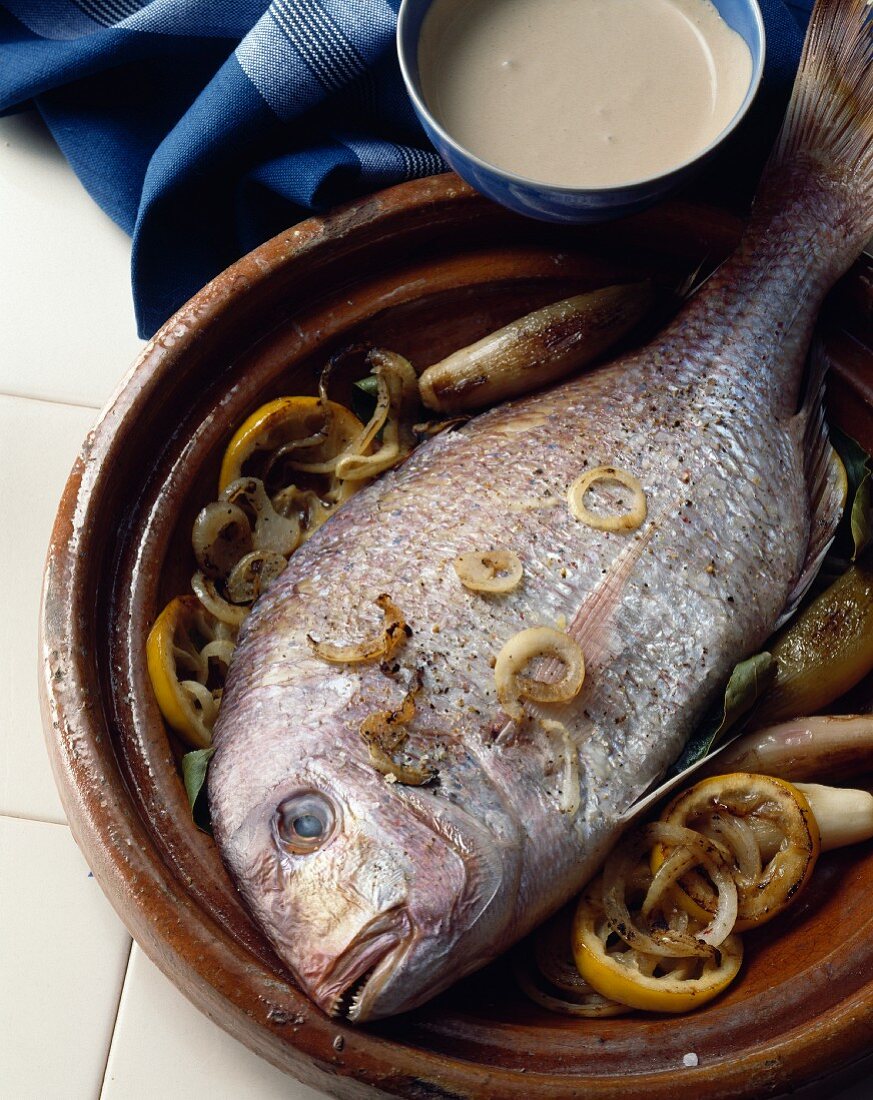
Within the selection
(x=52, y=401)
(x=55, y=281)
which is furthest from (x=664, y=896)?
(x=55, y=281)

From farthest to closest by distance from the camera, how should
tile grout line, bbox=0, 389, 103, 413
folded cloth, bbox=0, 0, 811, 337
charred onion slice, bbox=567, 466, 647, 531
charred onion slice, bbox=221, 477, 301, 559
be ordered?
tile grout line, bbox=0, 389, 103, 413 < folded cloth, bbox=0, 0, 811, 337 < charred onion slice, bbox=221, 477, 301, 559 < charred onion slice, bbox=567, 466, 647, 531

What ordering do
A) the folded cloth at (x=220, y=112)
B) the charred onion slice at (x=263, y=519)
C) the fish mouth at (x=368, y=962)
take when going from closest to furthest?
the fish mouth at (x=368, y=962) → the charred onion slice at (x=263, y=519) → the folded cloth at (x=220, y=112)

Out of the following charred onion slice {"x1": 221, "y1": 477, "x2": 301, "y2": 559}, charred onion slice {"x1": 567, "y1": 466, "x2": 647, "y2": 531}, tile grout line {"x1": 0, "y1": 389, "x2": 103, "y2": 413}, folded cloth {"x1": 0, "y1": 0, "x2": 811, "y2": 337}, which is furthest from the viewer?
tile grout line {"x1": 0, "y1": 389, "x2": 103, "y2": 413}

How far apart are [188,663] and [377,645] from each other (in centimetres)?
27

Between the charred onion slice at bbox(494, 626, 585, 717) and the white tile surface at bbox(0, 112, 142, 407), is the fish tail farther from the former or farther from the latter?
the white tile surface at bbox(0, 112, 142, 407)

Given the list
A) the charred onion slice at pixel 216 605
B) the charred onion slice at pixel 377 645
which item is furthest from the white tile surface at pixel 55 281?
the charred onion slice at pixel 377 645

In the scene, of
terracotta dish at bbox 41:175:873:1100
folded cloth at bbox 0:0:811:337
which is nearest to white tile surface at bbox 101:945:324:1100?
terracotta dish at bbox 41:175:873:1100

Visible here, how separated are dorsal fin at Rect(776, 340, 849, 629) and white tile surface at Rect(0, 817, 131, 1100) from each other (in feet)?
3.18

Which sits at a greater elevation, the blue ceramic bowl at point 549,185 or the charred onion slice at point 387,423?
the blue ceramic bowl at point 549,185

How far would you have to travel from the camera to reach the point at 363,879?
117 cm

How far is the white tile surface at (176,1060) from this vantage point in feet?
4.67

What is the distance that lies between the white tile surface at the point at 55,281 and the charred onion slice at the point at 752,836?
104 cm

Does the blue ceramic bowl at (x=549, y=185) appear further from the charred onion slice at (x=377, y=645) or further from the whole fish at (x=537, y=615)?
the charred onion slice at (x=377, y=645)

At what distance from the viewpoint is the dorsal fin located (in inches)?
58.8
